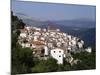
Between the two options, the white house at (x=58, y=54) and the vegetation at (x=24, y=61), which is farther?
the white house at (x=58, y=54)

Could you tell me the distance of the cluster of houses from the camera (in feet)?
7.15

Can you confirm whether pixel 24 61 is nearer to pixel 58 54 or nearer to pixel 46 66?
pixel 46 66

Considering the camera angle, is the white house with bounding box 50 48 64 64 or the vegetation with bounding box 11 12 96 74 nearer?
the vegetation with bounding box 11 12 96 74

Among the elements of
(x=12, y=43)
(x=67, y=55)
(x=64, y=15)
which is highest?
(x=64, y=15)

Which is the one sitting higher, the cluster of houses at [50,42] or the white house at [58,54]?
the cluster of houses at [50,42]

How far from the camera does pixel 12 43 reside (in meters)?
2.11

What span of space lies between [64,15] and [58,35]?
0.83ft

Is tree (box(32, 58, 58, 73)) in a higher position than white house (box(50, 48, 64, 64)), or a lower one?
lower

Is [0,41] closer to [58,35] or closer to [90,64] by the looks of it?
[58,35]

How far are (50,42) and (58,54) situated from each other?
0.56ft

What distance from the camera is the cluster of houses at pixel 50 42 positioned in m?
2.18

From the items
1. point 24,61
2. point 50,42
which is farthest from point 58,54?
point 24,61

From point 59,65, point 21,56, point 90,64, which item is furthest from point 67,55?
point 21,56

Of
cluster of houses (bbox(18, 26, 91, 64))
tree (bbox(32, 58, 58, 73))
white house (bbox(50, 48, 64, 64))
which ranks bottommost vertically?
tree (bbox(32, 58, 58, 73))
